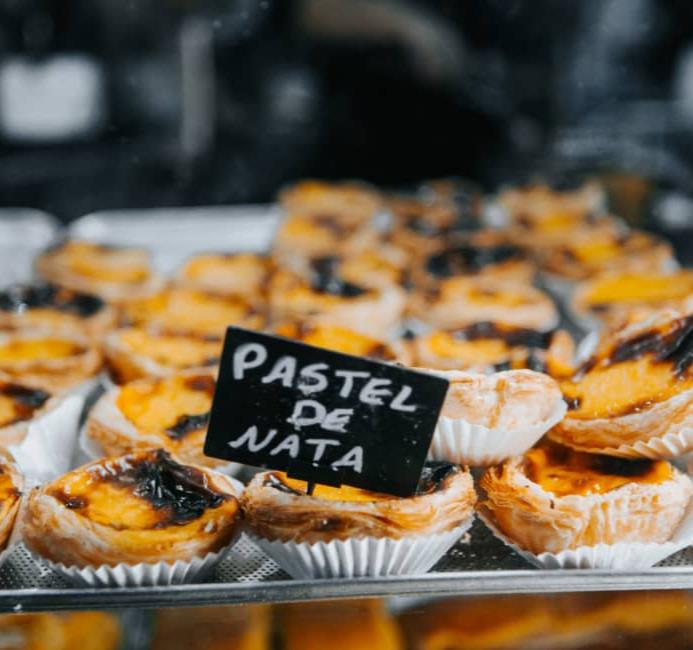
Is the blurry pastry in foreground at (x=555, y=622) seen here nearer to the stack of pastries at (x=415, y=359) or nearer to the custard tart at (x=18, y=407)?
the stack of pastries at (x=415, y=359)

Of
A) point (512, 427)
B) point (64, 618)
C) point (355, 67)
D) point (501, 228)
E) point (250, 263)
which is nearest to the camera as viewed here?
point (64, 618)

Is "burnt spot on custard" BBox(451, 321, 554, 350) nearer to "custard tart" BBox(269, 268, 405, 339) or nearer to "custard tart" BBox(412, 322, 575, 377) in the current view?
Answer: "custard tart" BBox(412, 322, 575, 377)

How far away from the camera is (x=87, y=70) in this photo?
489cm

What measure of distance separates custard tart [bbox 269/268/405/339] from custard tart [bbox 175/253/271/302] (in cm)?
23

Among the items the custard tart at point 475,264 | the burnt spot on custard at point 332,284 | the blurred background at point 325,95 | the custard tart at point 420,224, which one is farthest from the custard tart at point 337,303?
the blurred background at point 325,95

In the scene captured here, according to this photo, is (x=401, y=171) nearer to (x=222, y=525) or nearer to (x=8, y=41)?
(x=8, y=41)

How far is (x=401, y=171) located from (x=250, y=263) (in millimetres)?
1665

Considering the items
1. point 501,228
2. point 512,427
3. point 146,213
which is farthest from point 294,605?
point 146,213

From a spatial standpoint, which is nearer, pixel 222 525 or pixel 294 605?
pixel 294 605

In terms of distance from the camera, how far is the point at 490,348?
2.50 metres

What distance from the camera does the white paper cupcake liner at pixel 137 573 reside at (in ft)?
5.58

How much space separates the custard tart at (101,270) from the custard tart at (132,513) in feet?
4.97

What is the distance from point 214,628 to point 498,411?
0.71 meters

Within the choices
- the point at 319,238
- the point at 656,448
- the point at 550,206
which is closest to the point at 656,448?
the point at 656,448
